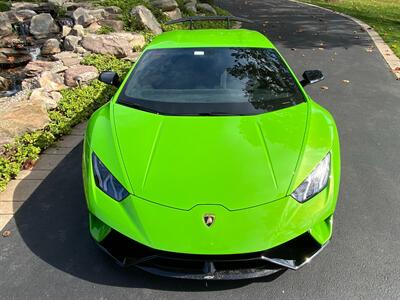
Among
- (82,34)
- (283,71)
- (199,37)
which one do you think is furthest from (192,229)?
(82,34)

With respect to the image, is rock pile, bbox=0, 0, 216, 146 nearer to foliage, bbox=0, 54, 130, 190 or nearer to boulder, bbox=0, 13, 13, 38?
boulder, bbox=0, 13, 13, 38

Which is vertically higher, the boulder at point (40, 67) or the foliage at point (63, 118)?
the foliage at point (63, 118)

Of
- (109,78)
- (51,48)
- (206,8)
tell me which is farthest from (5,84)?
(206,8)

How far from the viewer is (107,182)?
9.28 feet

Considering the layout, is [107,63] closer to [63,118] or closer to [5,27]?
[63,118]

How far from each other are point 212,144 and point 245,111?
0.56 metres

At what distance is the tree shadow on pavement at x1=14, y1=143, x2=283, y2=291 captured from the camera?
288cm

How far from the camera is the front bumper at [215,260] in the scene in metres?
2.49

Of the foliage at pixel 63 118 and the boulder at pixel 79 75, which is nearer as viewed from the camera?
the foliage at pixel 63 118

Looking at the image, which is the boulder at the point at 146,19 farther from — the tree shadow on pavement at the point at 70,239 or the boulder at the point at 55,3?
the tree shadow on pavement at the point at 70,239

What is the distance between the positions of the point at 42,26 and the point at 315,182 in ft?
41.6

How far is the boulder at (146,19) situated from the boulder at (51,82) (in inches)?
169

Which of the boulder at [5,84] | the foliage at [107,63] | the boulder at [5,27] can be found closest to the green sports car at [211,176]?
the foliage at [107,63]

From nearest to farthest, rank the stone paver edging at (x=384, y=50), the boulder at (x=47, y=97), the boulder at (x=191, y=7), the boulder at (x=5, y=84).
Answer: the boulder at (x=47, y=97) → the boulder at (x=5, y=84) → the stone paver edging at (x=384, y=50) → the boulder at (x=191, y=7)
